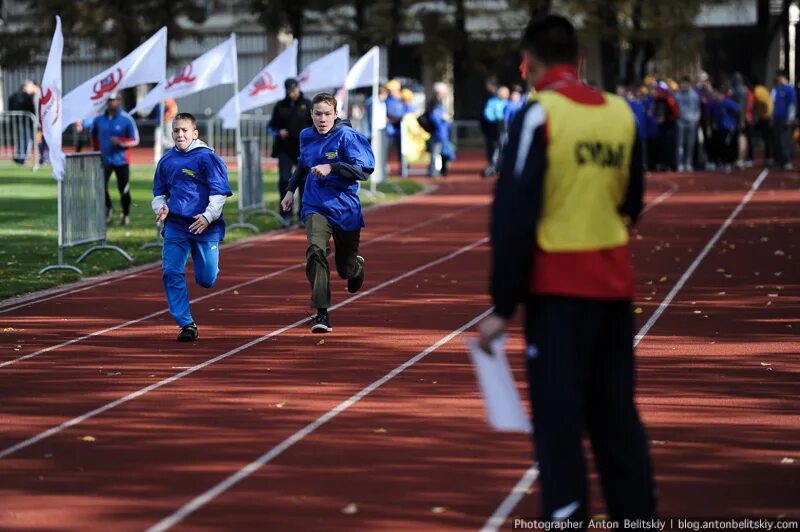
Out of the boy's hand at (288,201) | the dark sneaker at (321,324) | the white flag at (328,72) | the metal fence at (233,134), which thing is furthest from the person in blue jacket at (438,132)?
the dark sneaker at (321,324)

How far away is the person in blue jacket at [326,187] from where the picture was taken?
1235 centimetres

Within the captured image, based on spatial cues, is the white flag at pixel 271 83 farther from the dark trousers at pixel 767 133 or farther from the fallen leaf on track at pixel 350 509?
the dark trousers at pixel 767 133

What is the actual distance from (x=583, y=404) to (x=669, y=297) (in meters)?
9.08

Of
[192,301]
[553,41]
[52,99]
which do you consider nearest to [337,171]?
[192,301]

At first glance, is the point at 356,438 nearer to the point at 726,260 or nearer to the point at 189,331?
the point at 189,331

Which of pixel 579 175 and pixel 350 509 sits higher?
pixel 579 175

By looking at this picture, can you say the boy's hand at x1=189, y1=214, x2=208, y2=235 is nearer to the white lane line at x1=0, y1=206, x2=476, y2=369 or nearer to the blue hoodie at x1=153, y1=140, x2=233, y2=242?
the blue hoodie at x1=153, y1=140, x2=233, y2=242

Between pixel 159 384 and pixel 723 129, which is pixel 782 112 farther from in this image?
pixel 159 384

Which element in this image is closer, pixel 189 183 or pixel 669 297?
pixel 189 183

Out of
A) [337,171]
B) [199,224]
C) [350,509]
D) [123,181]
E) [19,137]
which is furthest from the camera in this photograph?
[19,137]

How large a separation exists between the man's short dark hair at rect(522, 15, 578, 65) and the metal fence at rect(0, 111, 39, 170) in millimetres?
32044

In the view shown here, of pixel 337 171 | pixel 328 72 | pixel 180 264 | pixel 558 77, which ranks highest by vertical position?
pixel 328 72

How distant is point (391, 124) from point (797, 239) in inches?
630

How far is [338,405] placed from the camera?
9406 millimetres
